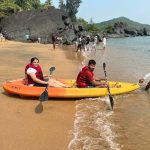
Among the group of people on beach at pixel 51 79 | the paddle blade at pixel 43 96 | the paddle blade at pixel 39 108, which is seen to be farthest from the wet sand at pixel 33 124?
the group of people on beach at pixel 51 79

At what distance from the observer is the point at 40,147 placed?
5938 millimetres

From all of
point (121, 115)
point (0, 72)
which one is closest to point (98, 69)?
point (0, 72)

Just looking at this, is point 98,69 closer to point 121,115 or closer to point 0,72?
point 0,72

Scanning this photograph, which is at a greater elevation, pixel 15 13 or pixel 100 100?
pixel 15 13

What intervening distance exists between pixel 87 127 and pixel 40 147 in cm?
146

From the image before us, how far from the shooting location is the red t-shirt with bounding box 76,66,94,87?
9805 millimetres

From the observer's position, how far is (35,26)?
43.6m

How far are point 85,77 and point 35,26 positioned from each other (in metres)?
34.7

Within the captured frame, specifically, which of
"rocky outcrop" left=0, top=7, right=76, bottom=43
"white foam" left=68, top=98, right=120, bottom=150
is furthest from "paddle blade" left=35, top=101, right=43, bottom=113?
"rocky outcrop" left=0, top=7, right=76, bottom=43

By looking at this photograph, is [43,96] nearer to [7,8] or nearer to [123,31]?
[7,8]

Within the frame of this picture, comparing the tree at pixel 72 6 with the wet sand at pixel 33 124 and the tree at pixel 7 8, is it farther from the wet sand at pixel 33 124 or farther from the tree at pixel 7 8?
the wet sand at pixel 33 124

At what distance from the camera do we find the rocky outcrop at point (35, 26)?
43344 millimetres

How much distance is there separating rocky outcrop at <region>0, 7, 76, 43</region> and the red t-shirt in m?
32.8

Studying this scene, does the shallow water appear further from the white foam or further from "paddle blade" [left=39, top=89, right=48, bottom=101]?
"paddle blade" [left=39, top=89, right=48, bottom=101]
